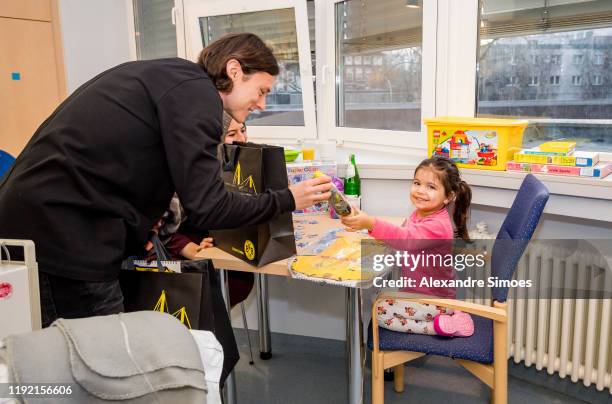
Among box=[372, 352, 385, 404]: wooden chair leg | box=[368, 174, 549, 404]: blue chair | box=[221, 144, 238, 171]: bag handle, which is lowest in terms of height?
box=[372, 352, 385, 404]: wooden chair leg

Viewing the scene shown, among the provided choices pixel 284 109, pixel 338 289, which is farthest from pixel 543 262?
pixel 284 109

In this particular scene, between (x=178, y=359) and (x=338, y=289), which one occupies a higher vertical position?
(x=178, y=359)

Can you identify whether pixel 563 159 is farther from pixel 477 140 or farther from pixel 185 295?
pixel 185 295

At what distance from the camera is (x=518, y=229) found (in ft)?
5.02

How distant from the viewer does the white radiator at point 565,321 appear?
6.22 ft

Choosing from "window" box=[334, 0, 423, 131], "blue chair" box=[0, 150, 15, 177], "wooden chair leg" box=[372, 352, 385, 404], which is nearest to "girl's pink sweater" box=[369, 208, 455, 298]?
"wooden chair leg" box=[372, 352, 385, 404]

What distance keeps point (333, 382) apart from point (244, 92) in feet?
4.74

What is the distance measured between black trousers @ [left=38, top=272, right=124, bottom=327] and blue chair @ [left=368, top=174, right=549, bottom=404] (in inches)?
30.6

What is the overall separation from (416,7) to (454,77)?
0.35m

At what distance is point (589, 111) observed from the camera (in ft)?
6.81

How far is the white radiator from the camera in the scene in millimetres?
1896

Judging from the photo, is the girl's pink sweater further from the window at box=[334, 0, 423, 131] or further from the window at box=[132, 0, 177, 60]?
the window at box=[132, 0, 177, 60]

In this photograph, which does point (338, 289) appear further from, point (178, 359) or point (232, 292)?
point (178, 359)

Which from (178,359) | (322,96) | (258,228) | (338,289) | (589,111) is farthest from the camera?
(322,96)
